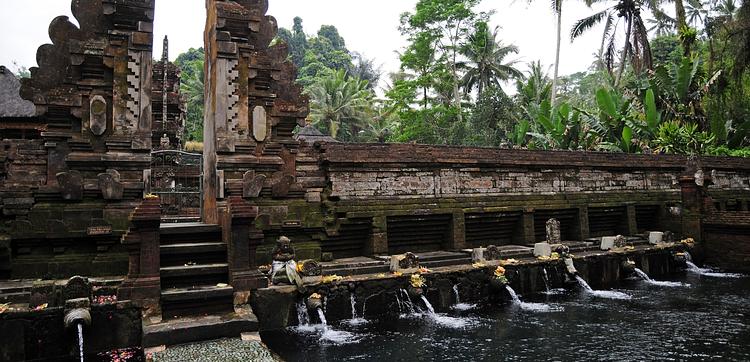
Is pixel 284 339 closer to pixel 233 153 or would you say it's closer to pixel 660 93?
pixel 233 153

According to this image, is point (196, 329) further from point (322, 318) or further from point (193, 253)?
point (322, 318)

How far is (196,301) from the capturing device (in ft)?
21.4

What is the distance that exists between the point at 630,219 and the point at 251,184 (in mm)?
11348

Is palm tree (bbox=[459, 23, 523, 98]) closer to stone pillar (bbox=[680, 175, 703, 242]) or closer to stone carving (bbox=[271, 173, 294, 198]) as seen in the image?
stone pillar (bbox=[680, 175, 703, 242])

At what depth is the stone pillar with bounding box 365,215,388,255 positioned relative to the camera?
10117 mm

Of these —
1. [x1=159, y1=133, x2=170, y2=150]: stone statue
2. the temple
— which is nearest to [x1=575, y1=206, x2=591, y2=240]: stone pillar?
the temple

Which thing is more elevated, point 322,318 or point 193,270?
point 193,270

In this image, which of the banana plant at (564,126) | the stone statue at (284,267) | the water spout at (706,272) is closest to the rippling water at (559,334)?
the stone statue at (284,267)

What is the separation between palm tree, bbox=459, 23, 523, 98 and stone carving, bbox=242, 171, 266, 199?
28044 mm

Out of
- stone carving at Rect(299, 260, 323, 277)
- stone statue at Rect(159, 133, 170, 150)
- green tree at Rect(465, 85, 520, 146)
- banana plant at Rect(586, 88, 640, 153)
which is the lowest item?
stone carving at Rect(299, 260, 323, 277)

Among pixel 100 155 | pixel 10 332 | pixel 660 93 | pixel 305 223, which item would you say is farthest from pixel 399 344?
pixel 660 93

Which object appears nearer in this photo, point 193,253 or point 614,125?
point 193,253

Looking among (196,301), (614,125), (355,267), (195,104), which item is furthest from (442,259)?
(195,104)

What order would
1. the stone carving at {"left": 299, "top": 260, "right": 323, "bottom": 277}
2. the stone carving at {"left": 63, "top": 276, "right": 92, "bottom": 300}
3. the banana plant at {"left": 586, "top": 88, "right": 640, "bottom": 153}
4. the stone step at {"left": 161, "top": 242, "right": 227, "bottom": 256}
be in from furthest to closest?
the banana plant at {"left": 586, "top": 88, "right": 640, "bottom": 153}, the stone carving at {"left": 299, "top": 260, "right": 323, "bottom": 277}, the stone step at {"left": 161, "top": 242, "right": 227, "bottom": 256}, the stone carving at {"left": 63, "top": 276, "right": 92, "bottom": 300}
